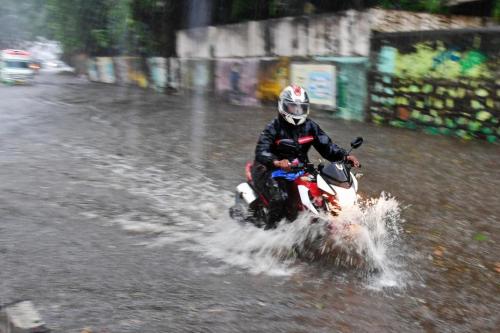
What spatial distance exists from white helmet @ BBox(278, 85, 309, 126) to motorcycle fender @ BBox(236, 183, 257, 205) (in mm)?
1033

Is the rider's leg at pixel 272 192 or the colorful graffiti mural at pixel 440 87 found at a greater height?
the colorful graffiti mural at pixel 440 87

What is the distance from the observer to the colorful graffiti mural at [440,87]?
1081cm

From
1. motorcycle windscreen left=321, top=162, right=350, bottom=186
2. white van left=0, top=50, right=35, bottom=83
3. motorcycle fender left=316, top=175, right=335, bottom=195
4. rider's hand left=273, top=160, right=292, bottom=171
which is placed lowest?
motorcycle fender left=316, top=175, right=335, bottom=195

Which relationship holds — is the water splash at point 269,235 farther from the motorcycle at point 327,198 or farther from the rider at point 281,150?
the rider at point 281,150

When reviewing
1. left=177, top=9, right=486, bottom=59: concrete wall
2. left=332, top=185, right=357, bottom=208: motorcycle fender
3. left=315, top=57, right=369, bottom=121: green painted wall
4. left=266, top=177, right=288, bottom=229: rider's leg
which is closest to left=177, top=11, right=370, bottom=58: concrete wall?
left=177, top=9, right=486, bottom=59: concrete wall

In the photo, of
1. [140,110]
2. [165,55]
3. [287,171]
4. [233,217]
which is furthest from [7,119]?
[287,171]

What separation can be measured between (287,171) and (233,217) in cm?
159

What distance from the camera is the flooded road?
13.7ft

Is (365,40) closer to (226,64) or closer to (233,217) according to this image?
(226,64)

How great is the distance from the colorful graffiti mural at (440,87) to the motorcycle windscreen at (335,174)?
23.6 ft

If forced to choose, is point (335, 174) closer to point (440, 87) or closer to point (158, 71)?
point (440, 87)

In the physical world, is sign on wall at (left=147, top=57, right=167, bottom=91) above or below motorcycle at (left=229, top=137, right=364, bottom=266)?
above

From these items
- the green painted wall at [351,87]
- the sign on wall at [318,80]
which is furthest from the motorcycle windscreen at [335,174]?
the sign on wall at [318,80]

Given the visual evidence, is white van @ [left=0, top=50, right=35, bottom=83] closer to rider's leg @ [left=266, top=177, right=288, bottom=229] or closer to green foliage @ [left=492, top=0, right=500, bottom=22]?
green foliage @ [left=492, top=0, right=500, bottom=22]
